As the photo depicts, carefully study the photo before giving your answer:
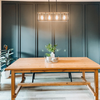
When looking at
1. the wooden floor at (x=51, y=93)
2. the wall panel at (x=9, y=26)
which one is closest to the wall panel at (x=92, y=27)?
the wooden floor at (x=51, y=93)

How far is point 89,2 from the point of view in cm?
335

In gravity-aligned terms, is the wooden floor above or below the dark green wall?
below

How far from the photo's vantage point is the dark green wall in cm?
333

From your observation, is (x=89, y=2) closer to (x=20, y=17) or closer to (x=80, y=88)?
(x=20, y=17)

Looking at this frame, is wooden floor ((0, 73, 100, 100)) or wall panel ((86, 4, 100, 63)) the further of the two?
wall panel ((86, 4, 100, 63))

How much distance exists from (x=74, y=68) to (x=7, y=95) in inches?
60.3

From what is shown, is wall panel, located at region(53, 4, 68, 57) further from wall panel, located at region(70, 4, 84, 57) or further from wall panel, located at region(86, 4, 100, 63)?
wall panel, located at region(86, 4, 100, 63)

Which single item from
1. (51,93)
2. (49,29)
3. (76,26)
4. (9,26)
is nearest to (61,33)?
(49,29)

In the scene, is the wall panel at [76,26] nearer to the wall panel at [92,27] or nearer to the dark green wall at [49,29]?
the dark green wall at [49,29]

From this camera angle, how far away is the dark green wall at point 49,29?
3.33 m

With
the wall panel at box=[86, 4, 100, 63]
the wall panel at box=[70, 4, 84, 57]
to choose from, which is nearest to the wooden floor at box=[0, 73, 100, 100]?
the wall panel at box=[70, 4, 84, 57]

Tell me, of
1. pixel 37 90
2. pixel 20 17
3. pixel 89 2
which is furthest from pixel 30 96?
pixel 89 2

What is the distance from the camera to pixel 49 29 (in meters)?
3.38

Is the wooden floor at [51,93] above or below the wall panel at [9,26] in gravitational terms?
below
